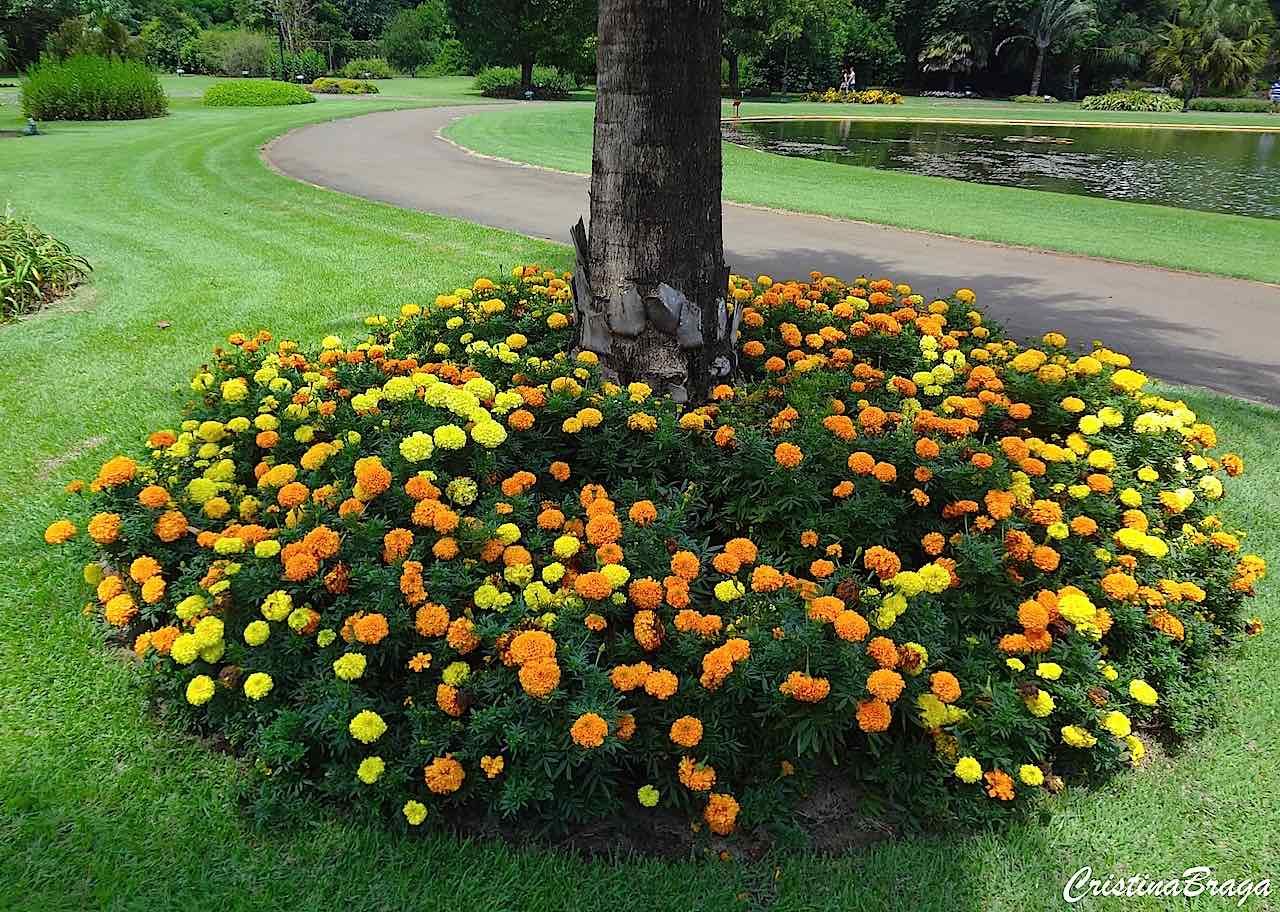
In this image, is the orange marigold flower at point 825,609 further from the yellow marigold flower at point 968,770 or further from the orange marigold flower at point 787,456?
the orange marigold flower at point 787,456

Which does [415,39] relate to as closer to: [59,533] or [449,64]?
[449,64]

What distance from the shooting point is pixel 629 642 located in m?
2.43

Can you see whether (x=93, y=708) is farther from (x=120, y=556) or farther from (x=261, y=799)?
(x=261, y=799)

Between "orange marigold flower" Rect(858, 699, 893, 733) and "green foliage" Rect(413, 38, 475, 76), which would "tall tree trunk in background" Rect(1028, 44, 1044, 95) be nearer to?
"green foliage" Rect(413, 38, 475, 76)

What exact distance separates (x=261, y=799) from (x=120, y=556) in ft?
4.00

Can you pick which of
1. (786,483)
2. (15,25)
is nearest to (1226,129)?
(786,483)

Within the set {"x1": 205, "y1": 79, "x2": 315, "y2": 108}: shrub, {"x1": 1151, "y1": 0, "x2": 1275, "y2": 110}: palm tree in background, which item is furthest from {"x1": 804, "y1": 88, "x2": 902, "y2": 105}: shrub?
{"x1": 205, "y1": 79, "x2": 315, "y2": 108}: shrub

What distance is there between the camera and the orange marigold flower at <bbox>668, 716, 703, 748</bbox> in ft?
7.03

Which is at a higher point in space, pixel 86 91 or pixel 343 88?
pixel 343 88

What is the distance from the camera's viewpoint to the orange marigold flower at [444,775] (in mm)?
2131

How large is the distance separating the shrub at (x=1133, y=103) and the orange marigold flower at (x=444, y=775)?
53347 mm

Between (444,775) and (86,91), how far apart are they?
88.9 feet

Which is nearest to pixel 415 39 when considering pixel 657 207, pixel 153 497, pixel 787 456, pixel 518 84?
pixel 518 84

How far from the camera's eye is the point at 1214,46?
51.3 meters
